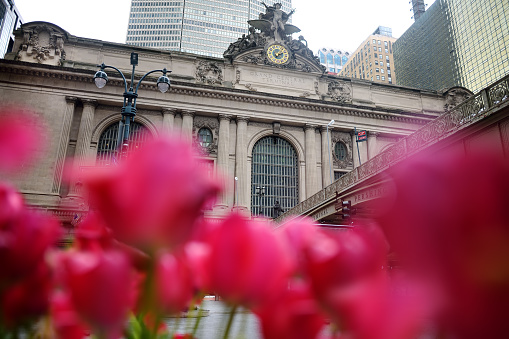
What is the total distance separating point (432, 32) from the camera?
65688 mm

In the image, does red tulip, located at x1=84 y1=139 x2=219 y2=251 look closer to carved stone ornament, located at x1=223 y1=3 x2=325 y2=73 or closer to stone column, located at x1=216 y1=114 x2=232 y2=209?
stone column, located at x1=216 y1=114 x2=232 y2=209

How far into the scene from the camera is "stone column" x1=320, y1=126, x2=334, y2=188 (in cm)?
2773

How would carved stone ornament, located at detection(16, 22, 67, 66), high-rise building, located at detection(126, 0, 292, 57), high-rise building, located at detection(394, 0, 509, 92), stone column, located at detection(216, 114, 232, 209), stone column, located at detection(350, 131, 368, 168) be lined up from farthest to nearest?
high-rise building, located at detection(126, 0, 292, 57) < high-rise building, located at detection(394, 0, 509, 92) < stone column, located at detection(350, 131, 368, 168) < stone column, located at detection(216, 114, 232, 209) < carved stone ornament, located at detection(16, 22, 67, 66)

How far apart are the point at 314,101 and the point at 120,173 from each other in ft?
98.8

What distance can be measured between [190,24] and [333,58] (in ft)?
162

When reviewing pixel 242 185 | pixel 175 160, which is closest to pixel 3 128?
pixel 175 160

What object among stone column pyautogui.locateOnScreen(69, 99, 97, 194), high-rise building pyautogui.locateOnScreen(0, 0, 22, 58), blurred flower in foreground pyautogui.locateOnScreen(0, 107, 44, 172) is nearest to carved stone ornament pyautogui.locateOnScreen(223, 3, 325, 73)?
stone column pyautogui.locateOnScreen(69, 99, 97, 194)

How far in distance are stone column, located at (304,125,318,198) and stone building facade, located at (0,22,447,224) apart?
3.4 inches

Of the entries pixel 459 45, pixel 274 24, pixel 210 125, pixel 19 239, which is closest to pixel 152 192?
pixel 19 239

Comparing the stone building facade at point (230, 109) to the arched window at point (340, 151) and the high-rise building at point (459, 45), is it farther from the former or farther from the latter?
the high-rise building at point (459, 45)

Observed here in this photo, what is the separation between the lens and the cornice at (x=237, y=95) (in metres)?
24.6

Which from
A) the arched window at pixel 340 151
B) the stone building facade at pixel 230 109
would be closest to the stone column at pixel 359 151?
the stone building facade at pixel 230 109

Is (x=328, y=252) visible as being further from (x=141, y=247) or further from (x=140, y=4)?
(x=140, y=4)

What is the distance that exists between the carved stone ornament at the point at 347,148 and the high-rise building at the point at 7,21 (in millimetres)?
54676
